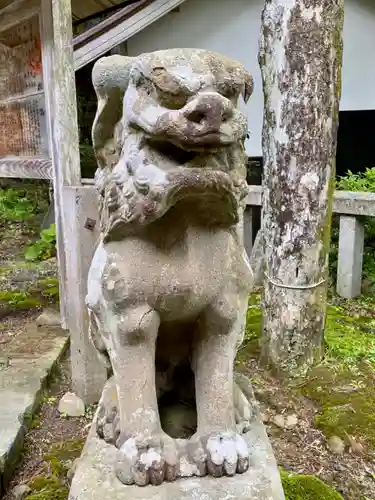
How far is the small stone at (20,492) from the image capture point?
1.71 meters

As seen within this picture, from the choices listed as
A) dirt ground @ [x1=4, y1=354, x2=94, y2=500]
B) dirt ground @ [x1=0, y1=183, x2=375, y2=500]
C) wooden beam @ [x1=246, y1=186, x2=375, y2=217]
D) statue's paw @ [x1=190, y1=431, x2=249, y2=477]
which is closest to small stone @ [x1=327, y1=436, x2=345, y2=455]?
dirt ground @ [x1=0, y1=183, x2=375, y2=500]

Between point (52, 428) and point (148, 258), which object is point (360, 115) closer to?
point (52, 428)

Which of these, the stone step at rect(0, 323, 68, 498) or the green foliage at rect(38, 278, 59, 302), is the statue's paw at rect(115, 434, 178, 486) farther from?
the green foliage at rect(38, 278, 59, 302)

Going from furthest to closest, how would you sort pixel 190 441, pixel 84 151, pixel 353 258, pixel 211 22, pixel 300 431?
1. pixel 84 151
2. pixel 211 22
3. pixel 353 258
4. pixel 300 431
5. pixel 190 441

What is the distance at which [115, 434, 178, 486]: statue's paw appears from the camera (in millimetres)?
1012

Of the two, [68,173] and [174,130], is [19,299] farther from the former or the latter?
[174,130]

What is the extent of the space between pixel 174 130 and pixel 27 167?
207 centimetres

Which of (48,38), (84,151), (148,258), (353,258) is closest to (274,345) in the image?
(353,258)

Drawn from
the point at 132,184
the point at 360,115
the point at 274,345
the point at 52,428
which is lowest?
the point at 52,428

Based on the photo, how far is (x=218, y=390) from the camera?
107 cm

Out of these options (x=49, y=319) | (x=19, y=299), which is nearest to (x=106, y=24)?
(x=49, y=319)

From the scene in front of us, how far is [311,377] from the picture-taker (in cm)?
235

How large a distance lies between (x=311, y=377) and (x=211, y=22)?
2.94 meters

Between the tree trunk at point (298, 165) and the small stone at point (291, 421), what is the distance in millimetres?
262
